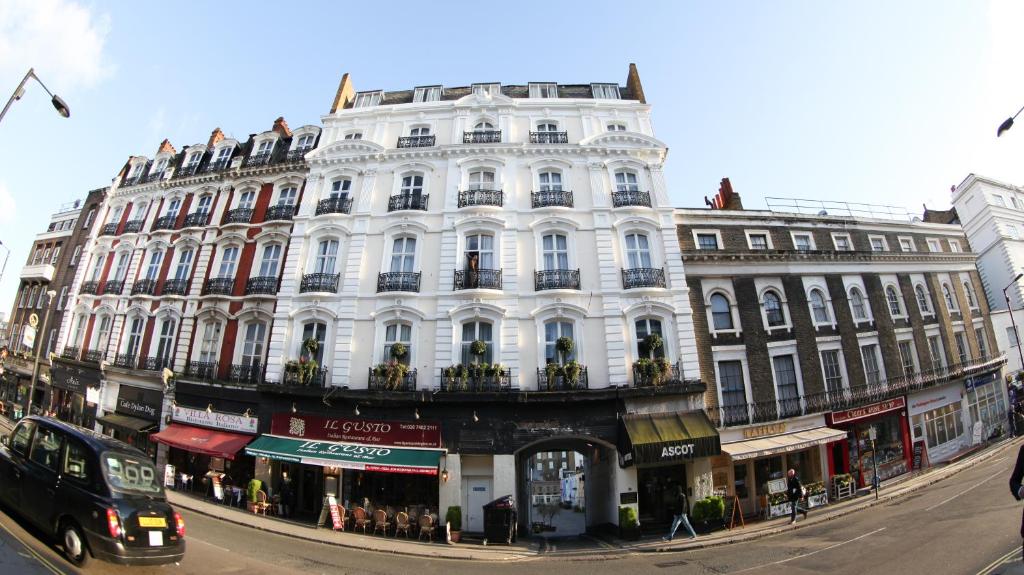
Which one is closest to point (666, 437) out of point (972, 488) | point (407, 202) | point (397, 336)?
point (397, 336)

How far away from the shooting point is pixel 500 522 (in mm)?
14641

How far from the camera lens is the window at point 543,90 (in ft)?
75.7

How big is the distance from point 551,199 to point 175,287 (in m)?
20.3

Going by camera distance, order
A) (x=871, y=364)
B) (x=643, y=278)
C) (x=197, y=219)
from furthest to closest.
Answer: (x=197, y=219) < (x=871, y=364) < (x=643, y=278)

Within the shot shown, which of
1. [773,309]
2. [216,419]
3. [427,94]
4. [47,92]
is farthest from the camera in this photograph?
[427,94]

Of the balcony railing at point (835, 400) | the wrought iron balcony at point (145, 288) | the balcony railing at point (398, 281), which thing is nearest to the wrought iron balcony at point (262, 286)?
the balcony railing at point (398, 281)

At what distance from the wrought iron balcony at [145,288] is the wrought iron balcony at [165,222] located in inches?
129

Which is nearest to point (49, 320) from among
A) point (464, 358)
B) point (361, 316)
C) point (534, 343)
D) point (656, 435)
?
point (361, 316)

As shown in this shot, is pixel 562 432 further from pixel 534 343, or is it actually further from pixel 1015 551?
pixel 1015 551

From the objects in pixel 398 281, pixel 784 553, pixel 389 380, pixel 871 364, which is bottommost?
pixel 784 553

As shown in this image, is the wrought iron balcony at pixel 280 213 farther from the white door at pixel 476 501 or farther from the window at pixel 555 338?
the white door at pixel 476 501

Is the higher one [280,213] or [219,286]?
[280,213]

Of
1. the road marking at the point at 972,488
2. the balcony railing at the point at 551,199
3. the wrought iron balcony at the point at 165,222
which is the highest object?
the wrought iron balcony at the point at 165,222

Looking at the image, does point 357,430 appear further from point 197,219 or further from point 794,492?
point 794,492
